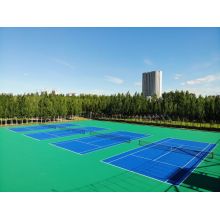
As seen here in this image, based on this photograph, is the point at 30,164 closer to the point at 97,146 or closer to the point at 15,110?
the point at 97,146

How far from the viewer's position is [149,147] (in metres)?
20.5

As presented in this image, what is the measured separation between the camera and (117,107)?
5156 cm

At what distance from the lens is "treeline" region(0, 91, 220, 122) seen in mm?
37781

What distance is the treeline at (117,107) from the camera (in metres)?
37.8

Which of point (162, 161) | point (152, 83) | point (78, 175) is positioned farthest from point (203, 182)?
point (152, 83)

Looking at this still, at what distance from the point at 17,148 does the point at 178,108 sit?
1281 inches

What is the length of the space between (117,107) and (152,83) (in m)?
86.9

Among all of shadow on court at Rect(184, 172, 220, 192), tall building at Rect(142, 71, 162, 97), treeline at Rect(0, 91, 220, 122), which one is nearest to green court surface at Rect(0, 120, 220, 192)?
shadow on court at Rect(184, 172, 220, 192)

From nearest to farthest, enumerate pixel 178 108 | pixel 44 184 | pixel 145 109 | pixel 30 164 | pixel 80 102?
Answer: pixel 44 184
pixel 30 164
pixel 178 108
pixel 145 109
pixel 80 102

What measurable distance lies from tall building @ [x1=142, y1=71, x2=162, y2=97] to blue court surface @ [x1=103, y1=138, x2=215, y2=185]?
11158 centimetres

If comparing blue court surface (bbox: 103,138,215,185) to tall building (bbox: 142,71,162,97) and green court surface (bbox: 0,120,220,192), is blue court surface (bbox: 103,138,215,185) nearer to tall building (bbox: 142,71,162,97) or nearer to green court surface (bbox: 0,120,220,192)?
green court surface (bbox: 0,120,220,192)

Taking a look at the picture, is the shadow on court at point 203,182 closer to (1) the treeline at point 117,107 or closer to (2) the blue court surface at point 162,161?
(2) the blue court surface at point 162,161

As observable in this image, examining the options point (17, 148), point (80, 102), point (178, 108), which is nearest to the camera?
point (17, 148)

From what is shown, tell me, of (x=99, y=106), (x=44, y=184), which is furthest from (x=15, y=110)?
(x=44, y=184)
